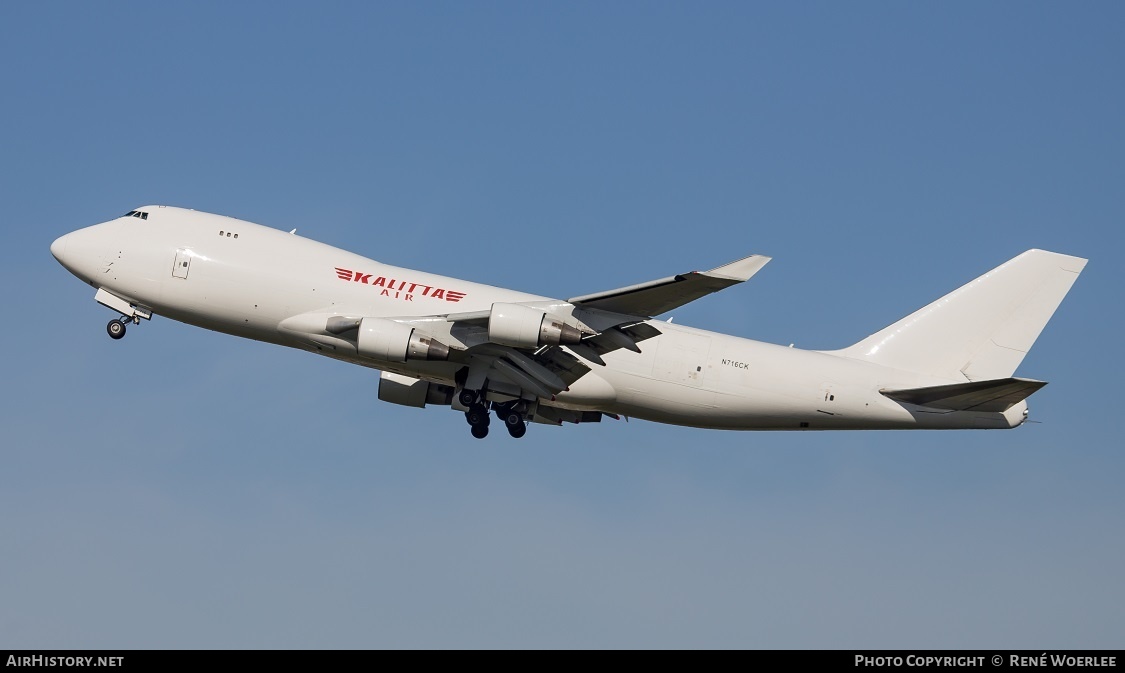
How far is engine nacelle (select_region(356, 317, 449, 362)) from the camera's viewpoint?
110 feet

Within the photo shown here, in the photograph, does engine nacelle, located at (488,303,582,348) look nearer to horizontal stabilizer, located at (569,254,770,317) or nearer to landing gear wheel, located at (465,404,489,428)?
horizontal stabilizer, located at (569,254,770,317)

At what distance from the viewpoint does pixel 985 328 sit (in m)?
37.3

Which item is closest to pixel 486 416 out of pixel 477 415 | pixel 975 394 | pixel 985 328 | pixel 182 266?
pixel 477 415

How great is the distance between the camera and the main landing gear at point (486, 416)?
1447 inches

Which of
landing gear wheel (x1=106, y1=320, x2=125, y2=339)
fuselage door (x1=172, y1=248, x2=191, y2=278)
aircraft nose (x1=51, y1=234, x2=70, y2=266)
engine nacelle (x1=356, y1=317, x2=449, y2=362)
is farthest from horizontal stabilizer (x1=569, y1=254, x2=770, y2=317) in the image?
aircraft nose (x1=51, y1=234, x2=70, y2=266)

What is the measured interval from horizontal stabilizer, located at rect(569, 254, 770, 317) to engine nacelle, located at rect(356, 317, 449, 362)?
178 inches

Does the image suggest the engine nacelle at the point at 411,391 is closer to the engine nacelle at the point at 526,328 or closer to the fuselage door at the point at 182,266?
the engine nacelle at the point at 526,328

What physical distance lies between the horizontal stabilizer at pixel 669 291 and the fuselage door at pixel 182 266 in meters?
12.0

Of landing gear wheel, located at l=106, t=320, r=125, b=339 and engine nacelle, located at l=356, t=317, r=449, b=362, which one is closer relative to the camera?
engine nacelle, located at l=356, t=317, r=449, b=362

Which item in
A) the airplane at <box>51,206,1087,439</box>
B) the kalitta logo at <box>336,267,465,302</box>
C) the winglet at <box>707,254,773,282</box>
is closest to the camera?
the winglet at <box>707,254,773,282</box>

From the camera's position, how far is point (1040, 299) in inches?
1469
